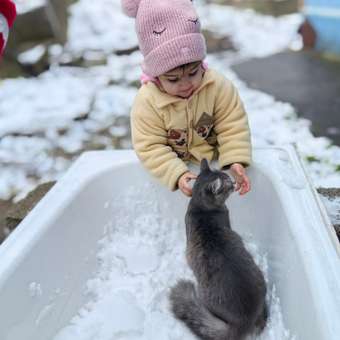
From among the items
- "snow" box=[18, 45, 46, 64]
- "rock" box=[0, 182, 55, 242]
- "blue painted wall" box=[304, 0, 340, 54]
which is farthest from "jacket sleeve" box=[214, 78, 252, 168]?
"snow" box=[18, 45, 46, 64]

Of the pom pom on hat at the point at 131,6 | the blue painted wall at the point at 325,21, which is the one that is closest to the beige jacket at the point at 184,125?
the pom pom on hat at the point at 131,6

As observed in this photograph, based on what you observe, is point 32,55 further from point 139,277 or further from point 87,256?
point 139,277

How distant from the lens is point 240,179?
1280 mm

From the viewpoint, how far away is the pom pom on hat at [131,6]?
1232 millimetres

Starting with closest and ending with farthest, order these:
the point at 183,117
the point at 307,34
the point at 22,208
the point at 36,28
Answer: the point at 183,117, the point at 22,208, the point at 307,34, the point at 36,28

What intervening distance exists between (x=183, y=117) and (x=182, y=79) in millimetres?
147

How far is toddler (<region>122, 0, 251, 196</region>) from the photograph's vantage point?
118 cm

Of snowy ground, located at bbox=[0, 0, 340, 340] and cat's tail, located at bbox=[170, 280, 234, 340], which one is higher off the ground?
cat's tail, located at bbox=[170, 280, 234, 340]

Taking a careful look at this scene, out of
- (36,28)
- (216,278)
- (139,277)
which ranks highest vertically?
(216,278)

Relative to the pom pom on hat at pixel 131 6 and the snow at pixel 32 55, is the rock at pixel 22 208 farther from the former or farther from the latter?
the snow at pixel 32 55

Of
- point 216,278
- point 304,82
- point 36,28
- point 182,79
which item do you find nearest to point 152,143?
point 182,79

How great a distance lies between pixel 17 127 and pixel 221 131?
1767 millimetres

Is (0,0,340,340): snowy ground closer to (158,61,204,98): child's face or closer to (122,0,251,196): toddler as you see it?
(122,0,251,196): toddler

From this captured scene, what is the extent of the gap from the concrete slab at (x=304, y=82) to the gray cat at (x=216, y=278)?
4.34 ft
